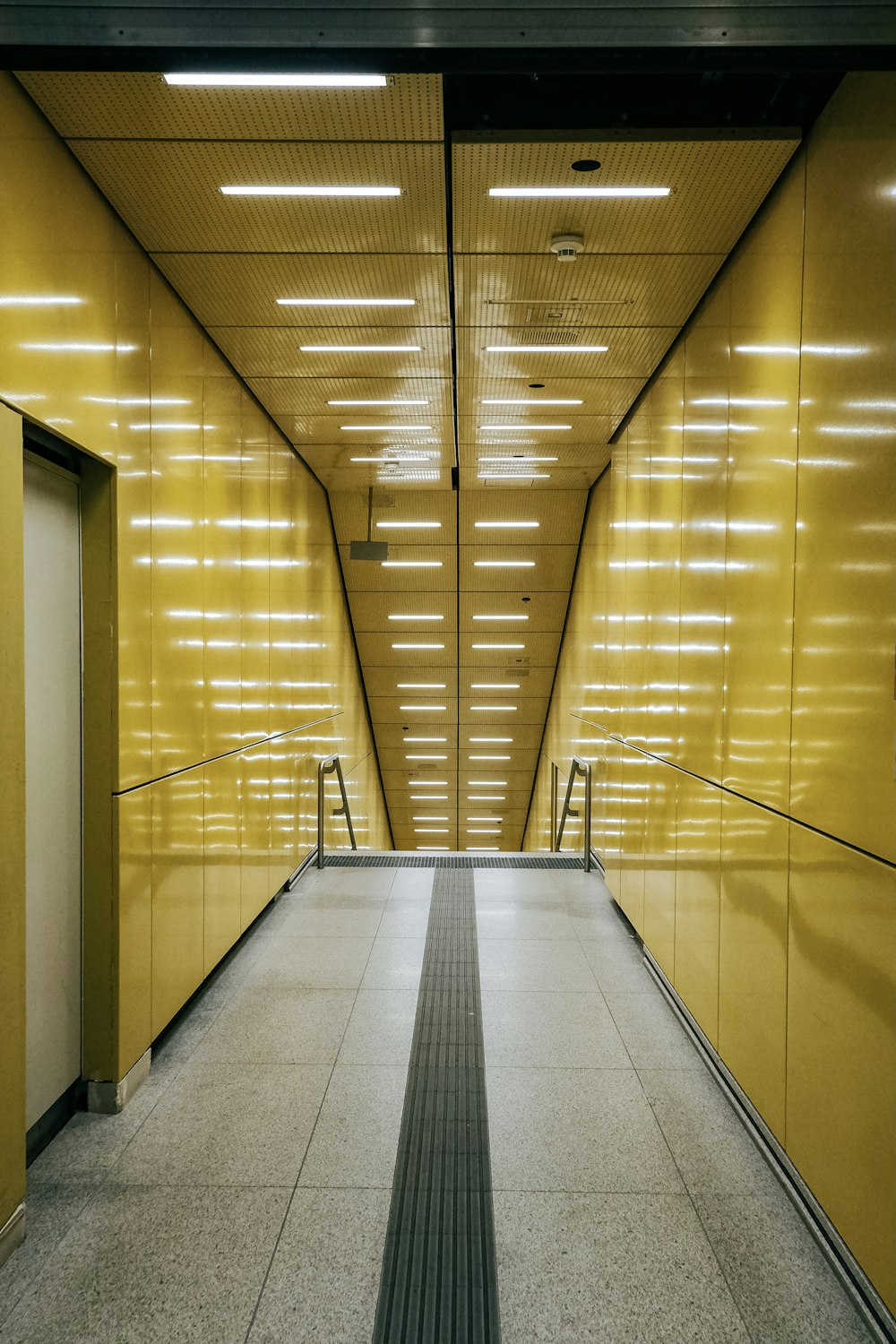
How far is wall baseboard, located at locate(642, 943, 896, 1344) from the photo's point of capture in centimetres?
195

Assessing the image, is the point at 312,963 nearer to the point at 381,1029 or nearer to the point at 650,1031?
the point at 381,1029

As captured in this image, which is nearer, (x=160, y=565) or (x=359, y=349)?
(x=160, y=565)

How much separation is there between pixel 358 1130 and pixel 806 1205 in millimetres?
1328

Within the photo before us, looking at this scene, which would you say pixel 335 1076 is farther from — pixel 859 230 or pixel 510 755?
pixel 510 755

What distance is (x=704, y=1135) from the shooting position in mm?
2791

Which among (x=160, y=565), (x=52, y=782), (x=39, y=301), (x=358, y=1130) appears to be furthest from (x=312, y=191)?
(x=358, y=1130)

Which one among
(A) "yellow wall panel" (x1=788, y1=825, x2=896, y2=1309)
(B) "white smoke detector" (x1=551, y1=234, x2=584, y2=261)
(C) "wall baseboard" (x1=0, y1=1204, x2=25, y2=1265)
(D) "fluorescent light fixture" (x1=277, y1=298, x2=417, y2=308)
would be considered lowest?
(C) "wall baseboard" (x1=0, y1=1204, x2=25, y2=1265)

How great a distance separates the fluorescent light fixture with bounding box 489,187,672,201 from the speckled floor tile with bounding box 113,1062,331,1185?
3.10 meters

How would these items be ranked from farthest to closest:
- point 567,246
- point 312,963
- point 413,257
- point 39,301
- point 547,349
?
point 312,963 < point 547,349 < point 413,257 < point 567,246 < point 39,301

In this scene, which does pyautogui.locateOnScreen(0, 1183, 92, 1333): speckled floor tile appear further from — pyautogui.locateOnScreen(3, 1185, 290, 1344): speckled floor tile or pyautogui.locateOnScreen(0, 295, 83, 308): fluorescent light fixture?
pyautogui.locateOnScreen(0, 295, 83, 308): fluorescent light fixture

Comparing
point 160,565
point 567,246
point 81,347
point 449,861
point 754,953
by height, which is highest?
point 567,246

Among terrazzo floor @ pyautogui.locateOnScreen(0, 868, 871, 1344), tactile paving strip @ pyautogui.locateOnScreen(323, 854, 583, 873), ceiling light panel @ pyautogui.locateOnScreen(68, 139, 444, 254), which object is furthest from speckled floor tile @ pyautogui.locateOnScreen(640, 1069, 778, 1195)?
tactile paving strip @ pyautogui.locateOnScreen(323, 854, 583, 873)

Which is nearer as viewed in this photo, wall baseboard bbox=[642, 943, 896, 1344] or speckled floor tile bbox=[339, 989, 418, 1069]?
wall baseboard bbox=[642, 943, 896, 1344]

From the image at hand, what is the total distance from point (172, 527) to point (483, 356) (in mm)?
1834
